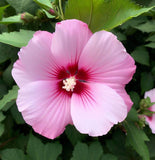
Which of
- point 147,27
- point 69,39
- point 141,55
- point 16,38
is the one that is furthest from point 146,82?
point 16,38

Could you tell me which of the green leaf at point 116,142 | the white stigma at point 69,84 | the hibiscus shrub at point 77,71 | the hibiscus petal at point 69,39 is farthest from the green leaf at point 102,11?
the green leaf at point 116,142

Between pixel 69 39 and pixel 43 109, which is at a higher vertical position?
pixel 69 39

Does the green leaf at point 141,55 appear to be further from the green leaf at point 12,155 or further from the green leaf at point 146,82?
the green leaf at point 12,155

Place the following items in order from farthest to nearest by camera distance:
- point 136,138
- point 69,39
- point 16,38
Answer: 1. point 136,138
2. point 16,38
3. point 69,39

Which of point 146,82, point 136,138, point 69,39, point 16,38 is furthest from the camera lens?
point 146,82

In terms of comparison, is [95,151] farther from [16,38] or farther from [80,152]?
[16,38]

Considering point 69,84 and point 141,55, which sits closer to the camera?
point 69,84

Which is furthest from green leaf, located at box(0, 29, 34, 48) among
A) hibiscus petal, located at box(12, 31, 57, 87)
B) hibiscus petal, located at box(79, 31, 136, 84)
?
hibiscus petal, located at box(79, 31, 136, 84)

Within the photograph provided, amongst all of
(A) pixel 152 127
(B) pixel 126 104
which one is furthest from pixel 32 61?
(A) pixel 152 127
